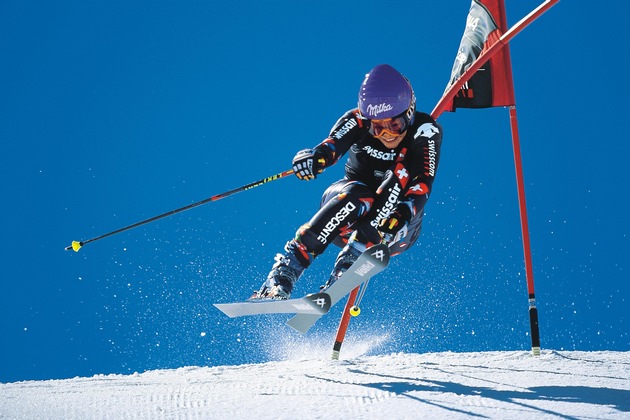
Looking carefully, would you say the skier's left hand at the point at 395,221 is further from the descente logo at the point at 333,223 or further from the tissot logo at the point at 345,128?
the tissot logo at the point at 345,128

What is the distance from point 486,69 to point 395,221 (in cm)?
251

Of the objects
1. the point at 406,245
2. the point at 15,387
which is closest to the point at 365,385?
the point at 406,245

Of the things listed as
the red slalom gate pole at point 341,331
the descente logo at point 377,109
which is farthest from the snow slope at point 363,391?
the descente logo at point 377,109

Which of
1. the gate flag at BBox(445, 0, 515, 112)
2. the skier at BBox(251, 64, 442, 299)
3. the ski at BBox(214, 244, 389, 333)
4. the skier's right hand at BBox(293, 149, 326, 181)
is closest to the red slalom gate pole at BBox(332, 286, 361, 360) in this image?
the skier at BBox(251, 64, 442, 299)

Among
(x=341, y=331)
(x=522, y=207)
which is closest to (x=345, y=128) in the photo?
(x=522, y=207)

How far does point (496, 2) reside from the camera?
771 cm

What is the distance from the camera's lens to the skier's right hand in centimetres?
639

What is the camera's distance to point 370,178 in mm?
6676

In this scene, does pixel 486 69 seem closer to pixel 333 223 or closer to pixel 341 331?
pixel 333 223

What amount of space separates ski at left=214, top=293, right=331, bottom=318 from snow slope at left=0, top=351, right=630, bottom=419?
554 millimetres

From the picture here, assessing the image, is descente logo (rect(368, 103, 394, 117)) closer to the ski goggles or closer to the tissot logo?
the ski goggles

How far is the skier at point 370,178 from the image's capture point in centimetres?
606

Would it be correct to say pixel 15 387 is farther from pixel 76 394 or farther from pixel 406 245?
pixel 406 245

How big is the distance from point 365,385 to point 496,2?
13.2 ft
